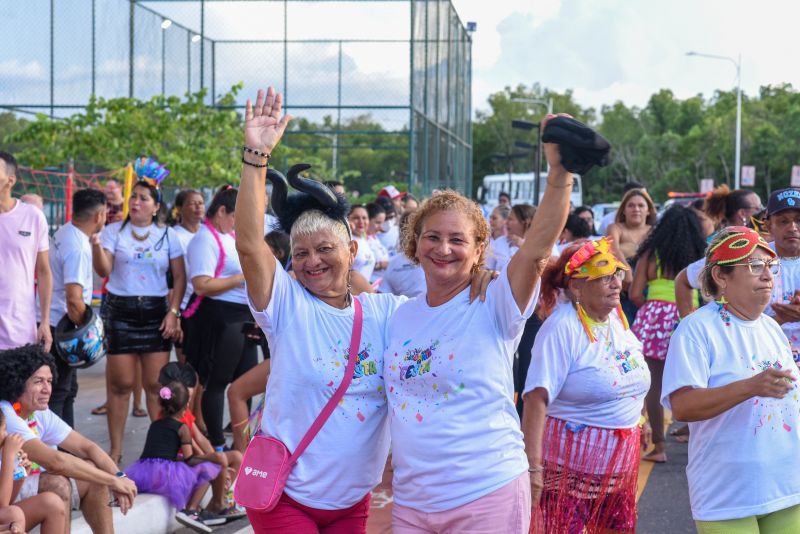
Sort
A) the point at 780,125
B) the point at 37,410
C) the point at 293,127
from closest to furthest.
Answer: the point at 37,410
the point at 293,127
the point at 780,125

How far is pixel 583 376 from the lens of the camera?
4.05 m

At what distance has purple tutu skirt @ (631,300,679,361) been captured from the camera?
7.58m

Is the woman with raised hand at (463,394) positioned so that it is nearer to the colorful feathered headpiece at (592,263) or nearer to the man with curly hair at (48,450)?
the colorful feathered headpiece at (592,263)

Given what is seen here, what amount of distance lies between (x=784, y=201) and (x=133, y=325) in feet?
14.4

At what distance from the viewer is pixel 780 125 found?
177 ft

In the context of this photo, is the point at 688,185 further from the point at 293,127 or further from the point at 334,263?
the point at 334,263

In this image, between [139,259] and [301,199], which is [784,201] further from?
[139,259]

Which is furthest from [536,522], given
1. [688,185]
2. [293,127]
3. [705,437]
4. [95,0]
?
[688,185]

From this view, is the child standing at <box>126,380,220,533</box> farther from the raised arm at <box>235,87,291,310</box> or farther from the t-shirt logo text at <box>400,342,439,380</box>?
the t-shirt logo text at <box>400,342,439,380</box>

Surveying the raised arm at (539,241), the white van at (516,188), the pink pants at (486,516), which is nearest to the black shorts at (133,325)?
the pink pants at (486,516)

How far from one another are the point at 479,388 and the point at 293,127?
2083 centimetres

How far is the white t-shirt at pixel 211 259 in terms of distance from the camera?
22.6ft

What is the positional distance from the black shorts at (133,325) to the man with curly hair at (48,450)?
1913 mm

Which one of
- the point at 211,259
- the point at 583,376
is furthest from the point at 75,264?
the point at 583,376
